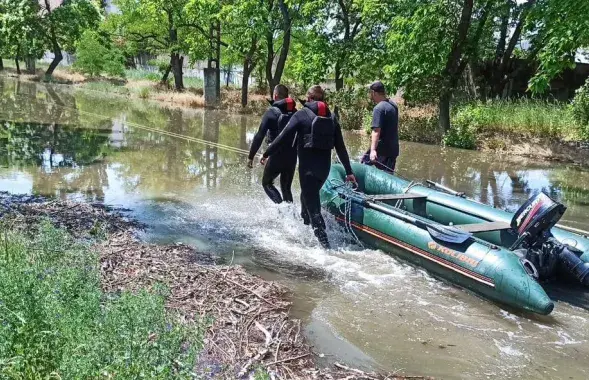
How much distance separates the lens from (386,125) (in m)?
7.32

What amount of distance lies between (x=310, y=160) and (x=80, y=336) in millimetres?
3960

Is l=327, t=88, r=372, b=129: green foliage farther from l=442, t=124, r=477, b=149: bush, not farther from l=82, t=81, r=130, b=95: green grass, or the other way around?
l=82, t=81, r=130, b=95: green grass

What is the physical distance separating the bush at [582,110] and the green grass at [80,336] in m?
13.3

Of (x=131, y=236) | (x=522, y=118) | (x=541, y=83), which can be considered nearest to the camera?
(x=131, y=236)

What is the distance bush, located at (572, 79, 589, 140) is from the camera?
13789mm

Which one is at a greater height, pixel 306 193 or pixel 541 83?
pixel 541 83

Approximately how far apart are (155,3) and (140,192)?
21.3m

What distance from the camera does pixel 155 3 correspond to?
27.7 meters

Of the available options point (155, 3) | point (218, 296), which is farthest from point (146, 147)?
point (155, 3)

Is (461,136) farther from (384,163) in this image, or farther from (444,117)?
(384,163)

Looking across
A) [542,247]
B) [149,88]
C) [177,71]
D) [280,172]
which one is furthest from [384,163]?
[149,88]

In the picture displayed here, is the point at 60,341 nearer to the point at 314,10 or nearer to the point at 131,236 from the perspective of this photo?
the point at 131,236

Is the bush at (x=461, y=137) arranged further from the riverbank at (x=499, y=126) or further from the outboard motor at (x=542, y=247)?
the outboard motor at (x=542, y=247)

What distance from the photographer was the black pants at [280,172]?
699 cm
